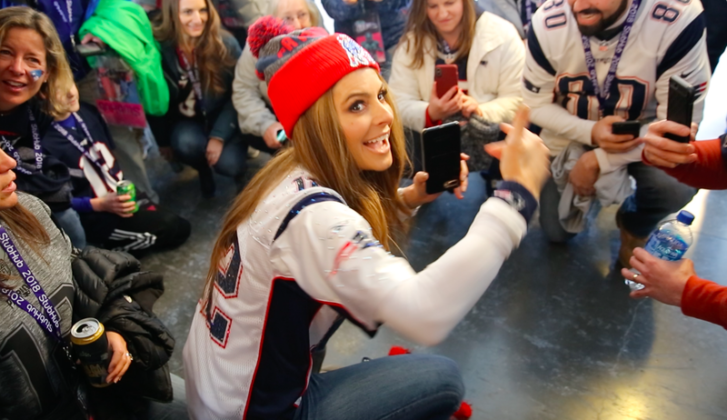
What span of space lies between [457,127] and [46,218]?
1.07m

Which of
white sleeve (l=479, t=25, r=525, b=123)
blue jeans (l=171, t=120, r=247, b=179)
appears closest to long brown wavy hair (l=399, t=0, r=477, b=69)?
white sleeve (l=479, t=25, r=525, b=123)

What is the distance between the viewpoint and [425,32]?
7.98 feet

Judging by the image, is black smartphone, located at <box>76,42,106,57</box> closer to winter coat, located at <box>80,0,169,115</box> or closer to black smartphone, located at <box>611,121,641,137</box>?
winter coat, located at <box>80,0,169,115</box>

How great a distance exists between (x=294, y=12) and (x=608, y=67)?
1.40 metres

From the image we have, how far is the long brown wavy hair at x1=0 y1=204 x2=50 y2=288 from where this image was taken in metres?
1.17

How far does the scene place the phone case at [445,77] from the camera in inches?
88.5

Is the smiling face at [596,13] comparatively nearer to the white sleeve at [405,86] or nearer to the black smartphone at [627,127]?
the black smartphone at [627,127]

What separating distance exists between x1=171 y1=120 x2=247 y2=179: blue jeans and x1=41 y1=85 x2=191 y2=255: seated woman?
0.39 metres

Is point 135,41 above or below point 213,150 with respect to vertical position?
above

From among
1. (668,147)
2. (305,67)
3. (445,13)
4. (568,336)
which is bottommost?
(568,336)

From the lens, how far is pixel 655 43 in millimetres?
1890

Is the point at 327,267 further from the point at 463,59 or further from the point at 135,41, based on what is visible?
the point at 135,41

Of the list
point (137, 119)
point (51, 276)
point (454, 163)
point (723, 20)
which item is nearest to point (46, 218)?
point (51, 276)

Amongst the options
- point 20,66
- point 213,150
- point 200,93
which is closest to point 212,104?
point 200,93
